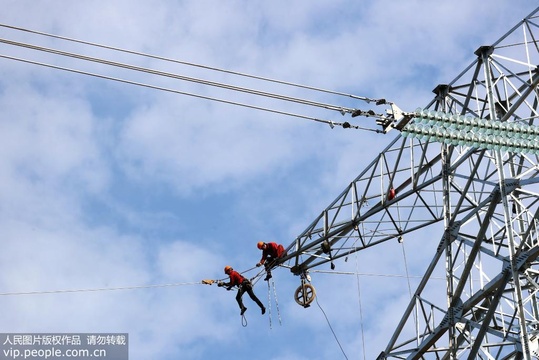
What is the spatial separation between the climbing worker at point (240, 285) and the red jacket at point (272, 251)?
35.6 inches

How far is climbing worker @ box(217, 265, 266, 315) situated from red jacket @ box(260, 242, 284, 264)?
90 cm

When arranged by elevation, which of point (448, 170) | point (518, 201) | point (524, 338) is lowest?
point (524, 338)

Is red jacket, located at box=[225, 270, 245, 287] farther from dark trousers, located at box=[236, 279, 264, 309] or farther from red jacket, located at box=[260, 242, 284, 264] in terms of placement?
red jacket, located at box=[260, 242, 284, 264]

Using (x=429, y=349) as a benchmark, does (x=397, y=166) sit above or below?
above

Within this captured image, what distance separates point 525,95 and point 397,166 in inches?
135

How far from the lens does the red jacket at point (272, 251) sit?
32031mm

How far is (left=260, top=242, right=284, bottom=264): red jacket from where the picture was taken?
32.0 metres

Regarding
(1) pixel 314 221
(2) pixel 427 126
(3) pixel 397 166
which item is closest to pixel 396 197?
(3) pixel 397 166

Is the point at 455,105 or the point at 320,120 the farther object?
the point at 455,105

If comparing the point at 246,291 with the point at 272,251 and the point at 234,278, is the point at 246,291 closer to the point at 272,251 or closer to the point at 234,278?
the point at 234,278

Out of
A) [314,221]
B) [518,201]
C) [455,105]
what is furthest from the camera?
[314,221]

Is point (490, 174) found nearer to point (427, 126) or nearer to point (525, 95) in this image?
point (525, 95)

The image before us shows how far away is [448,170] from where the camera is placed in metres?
29.4

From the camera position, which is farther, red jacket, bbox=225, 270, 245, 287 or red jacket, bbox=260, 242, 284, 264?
red jacket, bbox=260, 242, 284, 264
